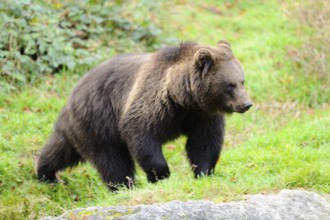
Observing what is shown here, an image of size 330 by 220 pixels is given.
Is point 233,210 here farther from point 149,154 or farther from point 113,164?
point 113,164

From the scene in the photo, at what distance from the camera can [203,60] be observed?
22.9 ft

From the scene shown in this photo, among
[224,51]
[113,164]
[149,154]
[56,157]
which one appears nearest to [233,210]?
[149,154]

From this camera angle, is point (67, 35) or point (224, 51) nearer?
point (224, 51)

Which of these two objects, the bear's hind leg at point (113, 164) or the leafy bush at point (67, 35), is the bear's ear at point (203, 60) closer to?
the bear's hind leg at point (113, 164)

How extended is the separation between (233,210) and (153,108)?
186 cm

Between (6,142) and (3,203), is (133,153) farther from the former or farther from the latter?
(6,142)

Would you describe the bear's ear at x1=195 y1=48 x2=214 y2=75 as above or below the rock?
above

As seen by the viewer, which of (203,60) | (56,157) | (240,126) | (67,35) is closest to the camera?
(203,60)

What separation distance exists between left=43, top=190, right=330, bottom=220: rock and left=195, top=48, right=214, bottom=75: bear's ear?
1643mm

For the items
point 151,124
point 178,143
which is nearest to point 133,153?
point 151,124

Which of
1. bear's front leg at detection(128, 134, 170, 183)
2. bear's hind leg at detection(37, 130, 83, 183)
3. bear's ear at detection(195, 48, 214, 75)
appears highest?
bear's ear at detection(195, 48, 214, 75)

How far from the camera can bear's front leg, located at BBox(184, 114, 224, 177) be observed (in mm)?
7289

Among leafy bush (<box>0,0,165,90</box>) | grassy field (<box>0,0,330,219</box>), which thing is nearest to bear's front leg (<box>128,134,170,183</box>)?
grassy field (<box>0,0,330,219</box>)

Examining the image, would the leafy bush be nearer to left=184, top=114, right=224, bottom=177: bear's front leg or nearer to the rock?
left=184, top=114, right=224, bottom=177: bear's front leg
